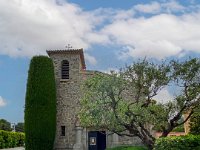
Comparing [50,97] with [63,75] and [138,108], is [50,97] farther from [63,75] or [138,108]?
[138,108]

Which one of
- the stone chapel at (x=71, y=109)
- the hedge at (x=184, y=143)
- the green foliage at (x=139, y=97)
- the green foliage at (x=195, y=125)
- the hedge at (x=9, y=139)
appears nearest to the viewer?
the hedge at (x=184, y=143)

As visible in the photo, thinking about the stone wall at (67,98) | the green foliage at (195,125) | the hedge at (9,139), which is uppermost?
the stone wall at (67,98)

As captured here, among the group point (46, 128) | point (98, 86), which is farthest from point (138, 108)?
point (46, 128)

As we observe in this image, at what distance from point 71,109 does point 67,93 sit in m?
1.40

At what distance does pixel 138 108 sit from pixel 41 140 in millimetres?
11655

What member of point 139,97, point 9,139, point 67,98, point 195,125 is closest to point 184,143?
point 139,97

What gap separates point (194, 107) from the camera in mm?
19797

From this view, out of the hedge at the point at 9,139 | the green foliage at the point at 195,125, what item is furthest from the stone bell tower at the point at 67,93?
the green foliage at the point at 195,125

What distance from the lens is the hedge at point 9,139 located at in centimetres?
3681

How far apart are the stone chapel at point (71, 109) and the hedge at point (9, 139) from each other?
9.40 m

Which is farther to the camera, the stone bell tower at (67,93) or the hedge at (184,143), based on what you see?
the stone bell tower at (67,93)

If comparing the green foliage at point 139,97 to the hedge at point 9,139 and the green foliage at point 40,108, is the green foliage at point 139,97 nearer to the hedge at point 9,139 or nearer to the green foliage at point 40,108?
the green foliage at point 40,108

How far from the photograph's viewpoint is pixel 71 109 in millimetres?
30156

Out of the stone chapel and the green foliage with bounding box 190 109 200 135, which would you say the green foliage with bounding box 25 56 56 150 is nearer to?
the stone chapel
